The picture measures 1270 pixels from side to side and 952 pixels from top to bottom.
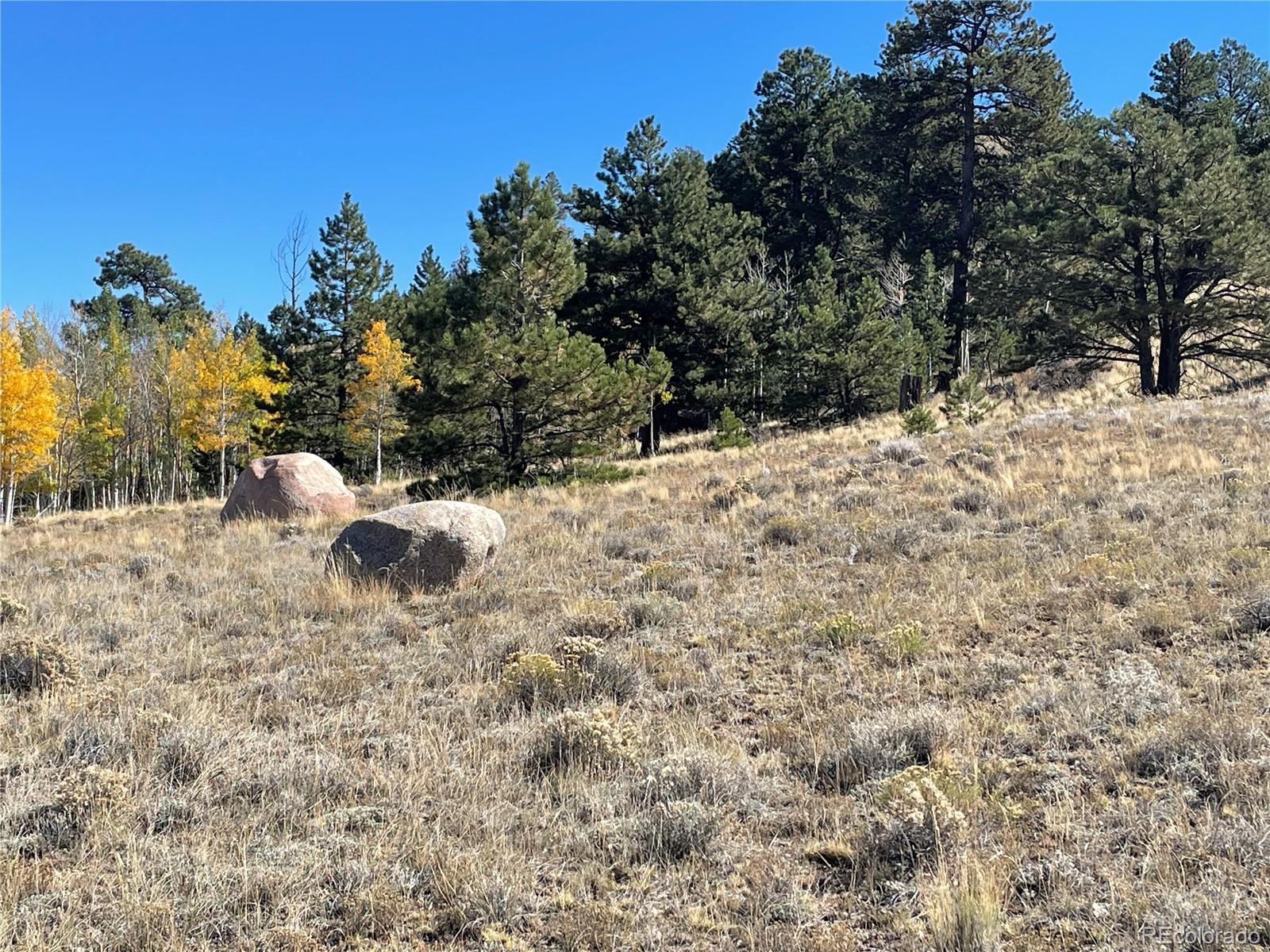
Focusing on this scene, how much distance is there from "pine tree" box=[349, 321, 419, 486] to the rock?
13.4 metres

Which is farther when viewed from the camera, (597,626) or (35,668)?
(597,626)

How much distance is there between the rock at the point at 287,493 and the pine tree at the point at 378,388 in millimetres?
13441

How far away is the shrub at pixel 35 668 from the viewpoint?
496cm

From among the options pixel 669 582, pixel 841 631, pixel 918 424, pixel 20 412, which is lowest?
pixel 841 631

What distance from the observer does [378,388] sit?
30.6 metres

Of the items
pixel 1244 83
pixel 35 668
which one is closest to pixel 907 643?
pixel 35 668

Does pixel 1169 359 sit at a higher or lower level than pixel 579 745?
higher

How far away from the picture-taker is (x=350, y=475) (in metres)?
34.2

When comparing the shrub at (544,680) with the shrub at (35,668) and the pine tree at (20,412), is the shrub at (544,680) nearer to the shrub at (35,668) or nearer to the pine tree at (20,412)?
the shrub at (35,668)

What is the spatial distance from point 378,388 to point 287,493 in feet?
54.4

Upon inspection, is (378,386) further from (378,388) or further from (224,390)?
(224,390)

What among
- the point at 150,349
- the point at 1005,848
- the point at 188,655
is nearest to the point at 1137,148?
the point at 1005,848

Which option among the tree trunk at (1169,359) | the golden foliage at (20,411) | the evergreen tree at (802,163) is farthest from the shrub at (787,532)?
the golden foliage at (20,411)

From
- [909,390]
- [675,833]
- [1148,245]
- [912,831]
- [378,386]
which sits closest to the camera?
[912,831]
